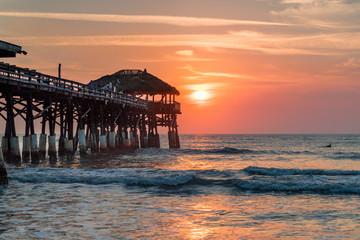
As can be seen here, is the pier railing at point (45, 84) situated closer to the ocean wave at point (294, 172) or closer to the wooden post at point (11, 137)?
the wooden post at point (11, 137)

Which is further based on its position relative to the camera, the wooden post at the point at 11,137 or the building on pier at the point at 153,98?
the building on pier at the point at 153,98

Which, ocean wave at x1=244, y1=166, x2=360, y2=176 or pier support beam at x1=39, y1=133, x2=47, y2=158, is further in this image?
pier support beam at x1=39, y1=133, x2=47, y2=158

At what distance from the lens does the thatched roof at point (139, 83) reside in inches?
2201

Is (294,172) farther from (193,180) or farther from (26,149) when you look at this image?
(26,149)

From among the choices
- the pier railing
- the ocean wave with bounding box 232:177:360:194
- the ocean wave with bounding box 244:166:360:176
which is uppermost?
the pier railing

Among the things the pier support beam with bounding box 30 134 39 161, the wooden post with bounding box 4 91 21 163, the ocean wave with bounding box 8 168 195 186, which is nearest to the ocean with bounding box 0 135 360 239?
the ocean wave with bounding box 8 168 195 186

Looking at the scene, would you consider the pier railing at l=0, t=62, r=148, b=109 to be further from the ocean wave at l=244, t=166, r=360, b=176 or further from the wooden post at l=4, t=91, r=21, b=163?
the ocean wave at l=244, t=166, r=360, b=176

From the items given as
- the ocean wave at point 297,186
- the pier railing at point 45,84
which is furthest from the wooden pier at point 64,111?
the ocean wave at point 297,186

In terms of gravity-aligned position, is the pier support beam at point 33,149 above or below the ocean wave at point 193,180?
above

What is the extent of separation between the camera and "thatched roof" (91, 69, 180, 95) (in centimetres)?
5591

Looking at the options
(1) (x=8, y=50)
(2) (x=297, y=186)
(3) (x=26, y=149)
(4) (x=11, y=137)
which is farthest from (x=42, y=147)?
(2) (x=297, y=186)

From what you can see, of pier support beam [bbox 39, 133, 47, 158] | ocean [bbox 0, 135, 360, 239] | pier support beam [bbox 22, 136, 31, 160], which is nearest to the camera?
ocean [bbox 0, 135, 360, 239]

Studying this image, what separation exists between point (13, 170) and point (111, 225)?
12.4 meters

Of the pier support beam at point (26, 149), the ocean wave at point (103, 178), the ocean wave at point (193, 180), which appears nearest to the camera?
the ocean wave at point (193, 180)
